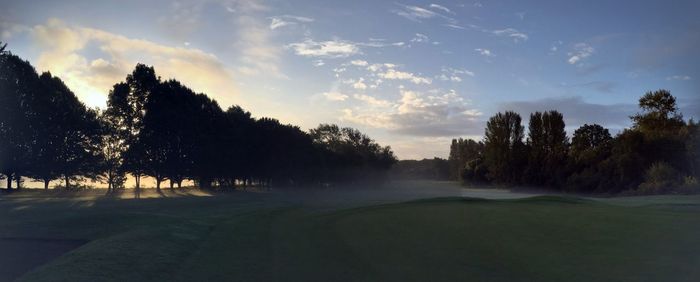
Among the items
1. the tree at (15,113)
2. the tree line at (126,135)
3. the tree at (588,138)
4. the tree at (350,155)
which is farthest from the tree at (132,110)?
the tree at (588,138)

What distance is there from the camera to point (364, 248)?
1688 cm

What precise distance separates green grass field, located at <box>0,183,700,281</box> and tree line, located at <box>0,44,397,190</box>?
1987 inches

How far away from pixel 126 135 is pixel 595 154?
84.8m

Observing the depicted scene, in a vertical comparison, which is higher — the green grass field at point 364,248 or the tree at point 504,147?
the tree at point 504,147

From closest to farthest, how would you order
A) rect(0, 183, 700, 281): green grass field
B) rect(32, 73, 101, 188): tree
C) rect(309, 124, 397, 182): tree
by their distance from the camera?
rect(0, 183, 700, 281): green grass field
rect(32, 73, 101, 188): tree
rect(309, 124, 397, 182): tree

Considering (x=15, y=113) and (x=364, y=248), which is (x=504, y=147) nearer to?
(x=15, y=113)

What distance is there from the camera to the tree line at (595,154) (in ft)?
261

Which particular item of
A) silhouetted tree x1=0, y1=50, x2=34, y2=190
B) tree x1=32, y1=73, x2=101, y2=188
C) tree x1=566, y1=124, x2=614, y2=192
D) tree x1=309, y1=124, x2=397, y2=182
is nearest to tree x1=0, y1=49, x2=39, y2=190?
silhouetted tree x1=0, y1=50, x2=34, y2=190

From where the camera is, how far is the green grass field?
13.1 m

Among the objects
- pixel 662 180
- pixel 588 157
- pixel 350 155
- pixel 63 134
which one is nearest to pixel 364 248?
pixel 63 134

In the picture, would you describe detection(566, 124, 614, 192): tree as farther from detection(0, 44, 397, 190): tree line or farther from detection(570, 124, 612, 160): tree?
detection(0, 44, 397, 190): tree line

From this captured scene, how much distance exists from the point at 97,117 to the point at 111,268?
74.3 meters

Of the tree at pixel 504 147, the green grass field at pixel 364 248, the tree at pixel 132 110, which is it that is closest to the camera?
the green grass field at pixel 364 248

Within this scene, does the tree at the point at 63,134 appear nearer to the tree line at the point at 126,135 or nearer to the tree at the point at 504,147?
the tree line at the point at 126,135
